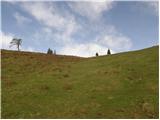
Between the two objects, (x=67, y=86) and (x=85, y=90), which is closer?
(x=85, y=90)

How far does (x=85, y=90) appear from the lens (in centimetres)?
3250

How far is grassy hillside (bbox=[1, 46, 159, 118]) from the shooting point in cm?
2656

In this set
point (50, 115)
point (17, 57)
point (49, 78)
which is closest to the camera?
point (50, 115)

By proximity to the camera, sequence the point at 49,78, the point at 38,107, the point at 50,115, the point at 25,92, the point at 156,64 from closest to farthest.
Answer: the point at 50,115
the point at 38,107
the point at 25,92
the point at 49,78
the point at 156,64

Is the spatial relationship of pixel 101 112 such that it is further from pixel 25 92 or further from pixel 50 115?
pixel 25 92

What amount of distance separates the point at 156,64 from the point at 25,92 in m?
19.6

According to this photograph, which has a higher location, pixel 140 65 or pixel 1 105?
pixel 140 65

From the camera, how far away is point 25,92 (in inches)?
1247

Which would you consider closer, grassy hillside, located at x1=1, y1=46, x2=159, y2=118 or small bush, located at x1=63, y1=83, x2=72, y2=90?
grassy hillside, located at x1=1, y1=46, x2=159, y2=118

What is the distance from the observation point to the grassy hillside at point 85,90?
26562mm

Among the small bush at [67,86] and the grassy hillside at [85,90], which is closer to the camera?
the grassy hillside at [85,90]

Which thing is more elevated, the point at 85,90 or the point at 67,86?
the point at 67,86

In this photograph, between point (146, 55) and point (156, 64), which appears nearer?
point (156, 64)

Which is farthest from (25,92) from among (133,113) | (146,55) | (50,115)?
(146,55)
